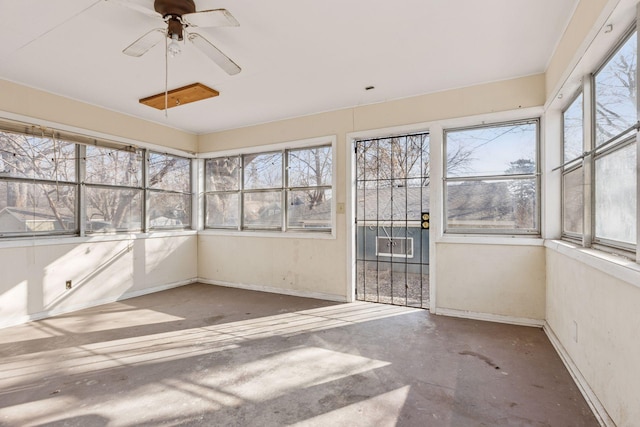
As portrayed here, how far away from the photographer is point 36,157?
3637 mm

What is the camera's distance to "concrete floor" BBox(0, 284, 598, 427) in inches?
74.5

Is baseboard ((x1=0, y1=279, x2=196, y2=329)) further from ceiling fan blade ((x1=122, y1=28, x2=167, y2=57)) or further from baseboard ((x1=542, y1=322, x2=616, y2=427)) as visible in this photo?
baseboard ((x1=542, y1=322, x2=616, y2=427))

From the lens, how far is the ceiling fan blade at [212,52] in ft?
7.36

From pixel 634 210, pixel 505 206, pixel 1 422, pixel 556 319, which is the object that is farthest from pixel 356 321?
pixel 1 422

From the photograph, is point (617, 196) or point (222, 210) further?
point (222, 210)

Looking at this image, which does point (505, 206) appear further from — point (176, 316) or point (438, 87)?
point (176, 316)

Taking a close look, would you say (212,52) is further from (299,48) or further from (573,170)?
(573,170)

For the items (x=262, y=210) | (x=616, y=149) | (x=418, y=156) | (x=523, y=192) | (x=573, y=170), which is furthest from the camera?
(x=262, y=210)

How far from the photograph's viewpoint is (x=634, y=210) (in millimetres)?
1688

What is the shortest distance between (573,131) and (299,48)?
256 cm

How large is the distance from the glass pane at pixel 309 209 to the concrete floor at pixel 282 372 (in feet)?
4.87

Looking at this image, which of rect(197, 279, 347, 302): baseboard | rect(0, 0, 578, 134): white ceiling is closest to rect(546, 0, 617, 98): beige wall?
rect(0, 0, 578, 134): white ceiling

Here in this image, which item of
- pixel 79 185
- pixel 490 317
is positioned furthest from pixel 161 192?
pixel 490 317

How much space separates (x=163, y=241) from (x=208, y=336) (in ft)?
8.36
